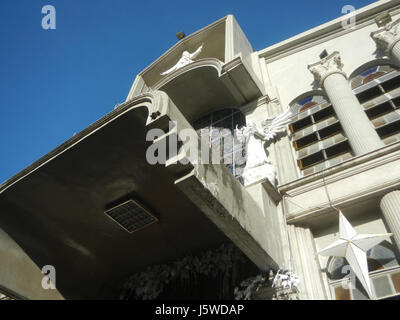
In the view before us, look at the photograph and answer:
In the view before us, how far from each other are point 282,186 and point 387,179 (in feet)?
6.72

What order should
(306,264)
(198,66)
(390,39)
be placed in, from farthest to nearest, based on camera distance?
1. (198,66)
2. (390,39)
3. (306,264)

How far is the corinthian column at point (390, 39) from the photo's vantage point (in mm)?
10016

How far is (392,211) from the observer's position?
6.36 m

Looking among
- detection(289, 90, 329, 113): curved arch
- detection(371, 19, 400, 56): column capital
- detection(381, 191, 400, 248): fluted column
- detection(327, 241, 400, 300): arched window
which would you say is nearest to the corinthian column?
detection(371, 19, 400, 56): column capital

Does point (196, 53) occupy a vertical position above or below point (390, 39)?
above

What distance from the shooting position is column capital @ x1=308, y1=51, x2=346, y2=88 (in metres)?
10.7

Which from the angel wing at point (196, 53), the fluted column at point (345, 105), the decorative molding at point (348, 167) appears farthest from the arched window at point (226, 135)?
the angel wing at point (196, 53)

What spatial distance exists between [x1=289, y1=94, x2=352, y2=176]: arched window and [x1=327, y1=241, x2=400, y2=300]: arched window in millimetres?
2732

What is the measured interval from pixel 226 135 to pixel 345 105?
13.2ft

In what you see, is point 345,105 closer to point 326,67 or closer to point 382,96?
point 382,96

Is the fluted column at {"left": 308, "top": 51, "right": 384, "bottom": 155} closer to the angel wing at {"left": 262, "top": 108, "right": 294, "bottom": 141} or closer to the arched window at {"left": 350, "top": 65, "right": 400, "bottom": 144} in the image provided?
the arched window at {"left": 350, "top": 65, "right": 400, "bottom": 144}

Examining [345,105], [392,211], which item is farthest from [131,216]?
[345,105]

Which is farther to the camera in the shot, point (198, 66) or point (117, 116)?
point (198, 66)

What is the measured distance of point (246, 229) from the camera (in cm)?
553
